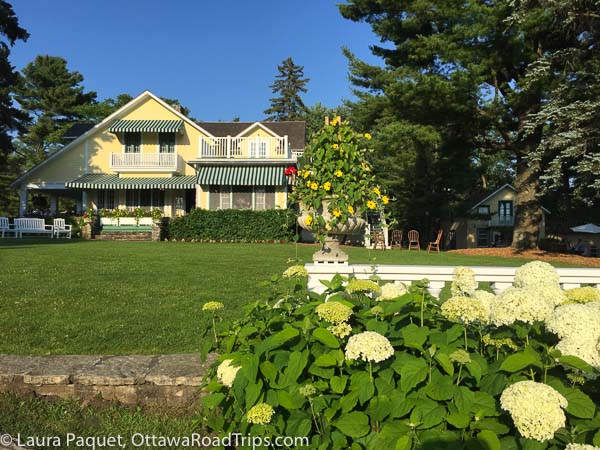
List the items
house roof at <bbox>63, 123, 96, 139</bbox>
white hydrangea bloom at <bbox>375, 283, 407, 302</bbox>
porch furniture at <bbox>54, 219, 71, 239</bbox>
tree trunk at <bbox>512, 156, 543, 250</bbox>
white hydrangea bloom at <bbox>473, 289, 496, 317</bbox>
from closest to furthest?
white hydrangea bloom at <bbox>473, 289, 496, 317</bbox> < white hydrangea bloom at <bbox>375, 283, 407, 302</bbox> < tree trunk at <bbox>512, 156, 543, 250</bbox> < porch furniture at <bbox>54, 219, 71, 239</bbox> < house roof at <bbox>63, 123, 96, 139</bbox>

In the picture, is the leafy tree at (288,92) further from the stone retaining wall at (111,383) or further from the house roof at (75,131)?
the stone retaining wall at (111,383)

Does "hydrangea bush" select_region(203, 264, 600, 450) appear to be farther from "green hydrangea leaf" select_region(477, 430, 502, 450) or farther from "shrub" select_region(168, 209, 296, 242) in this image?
"shrub" select_region(168, 209, 296, 242)

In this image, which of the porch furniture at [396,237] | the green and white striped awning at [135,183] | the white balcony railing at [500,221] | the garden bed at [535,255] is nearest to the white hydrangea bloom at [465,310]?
the garden bed at [535,255]

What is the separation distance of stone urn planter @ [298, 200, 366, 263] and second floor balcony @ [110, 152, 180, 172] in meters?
23.2

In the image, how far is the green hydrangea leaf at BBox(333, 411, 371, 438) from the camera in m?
1.54

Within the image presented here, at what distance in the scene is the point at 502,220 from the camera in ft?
117

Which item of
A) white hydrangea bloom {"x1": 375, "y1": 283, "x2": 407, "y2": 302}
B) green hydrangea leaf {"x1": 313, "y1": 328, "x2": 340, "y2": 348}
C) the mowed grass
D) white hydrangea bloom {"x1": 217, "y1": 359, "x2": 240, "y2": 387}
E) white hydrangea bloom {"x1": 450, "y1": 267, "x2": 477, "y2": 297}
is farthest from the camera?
the mowed grass

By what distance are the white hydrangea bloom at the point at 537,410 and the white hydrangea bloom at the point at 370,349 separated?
424 millimetres

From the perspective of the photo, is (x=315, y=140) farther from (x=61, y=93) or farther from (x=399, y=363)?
(x=61, y=93)

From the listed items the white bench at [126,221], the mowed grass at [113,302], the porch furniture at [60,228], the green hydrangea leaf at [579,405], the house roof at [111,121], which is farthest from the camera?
the house roof at [111,121]

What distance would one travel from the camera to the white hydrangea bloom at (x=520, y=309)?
167 cm

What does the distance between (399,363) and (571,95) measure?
14.7 meters

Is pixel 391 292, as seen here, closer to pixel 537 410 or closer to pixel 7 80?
pixel 537 410

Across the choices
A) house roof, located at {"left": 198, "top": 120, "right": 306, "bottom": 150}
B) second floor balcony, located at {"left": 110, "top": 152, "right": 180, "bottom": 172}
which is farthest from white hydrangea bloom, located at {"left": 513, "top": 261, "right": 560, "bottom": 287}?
house roof, located at {"left": 198, "top": 120, "right": 306, "bottom": 150}
